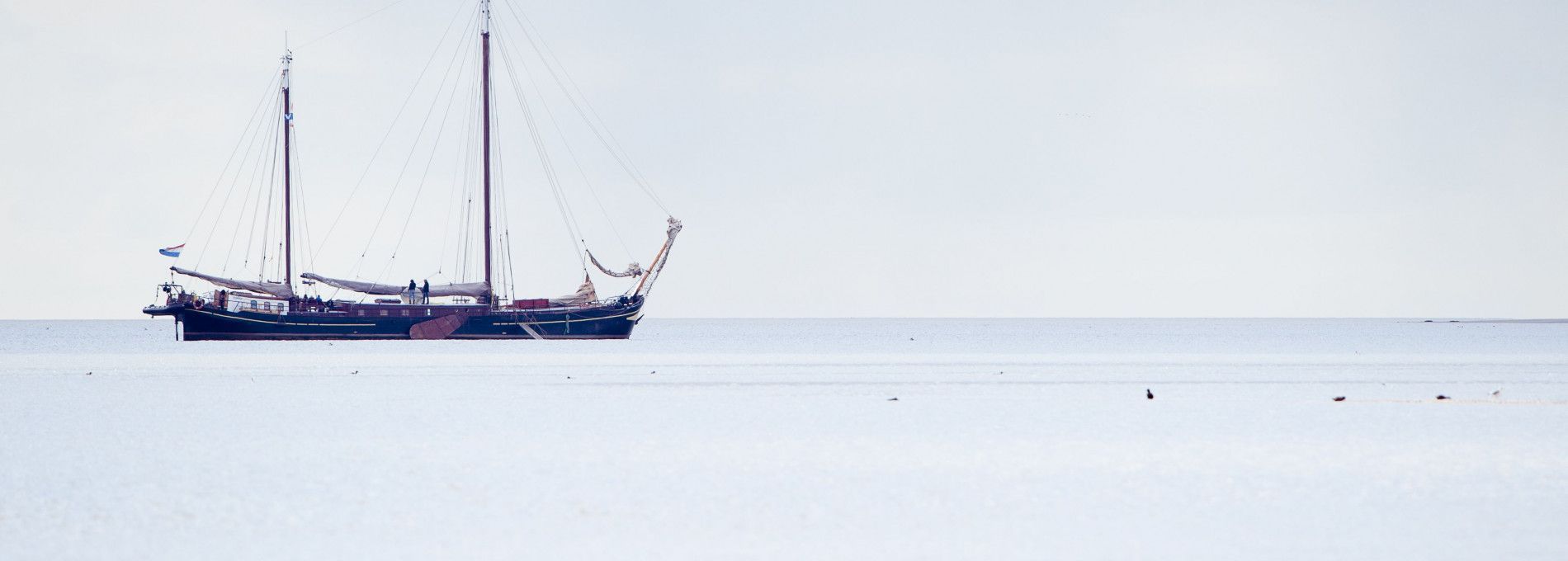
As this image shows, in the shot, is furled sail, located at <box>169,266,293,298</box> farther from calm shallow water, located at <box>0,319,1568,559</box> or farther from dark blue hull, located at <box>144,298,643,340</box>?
calm shallow water, located at <box>0,319,1568,559</box>

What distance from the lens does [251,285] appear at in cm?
10012

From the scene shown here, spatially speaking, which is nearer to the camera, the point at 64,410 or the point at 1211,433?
the point at 1211,433

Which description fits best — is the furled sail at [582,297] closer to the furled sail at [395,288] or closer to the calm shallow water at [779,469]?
the furled sail at [395,288]

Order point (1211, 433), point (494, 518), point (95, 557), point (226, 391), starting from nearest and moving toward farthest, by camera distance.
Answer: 1. point (95, 557)
2. point (494, 518)
3. point (1211, 433)
4. point (226, 391)

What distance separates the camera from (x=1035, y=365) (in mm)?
71250

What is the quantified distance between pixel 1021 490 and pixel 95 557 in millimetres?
11689

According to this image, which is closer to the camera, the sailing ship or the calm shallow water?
the calm shallow water

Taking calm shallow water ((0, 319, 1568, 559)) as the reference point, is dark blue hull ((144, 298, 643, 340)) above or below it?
above

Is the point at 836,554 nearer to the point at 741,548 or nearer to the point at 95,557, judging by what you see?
the point at 741,548

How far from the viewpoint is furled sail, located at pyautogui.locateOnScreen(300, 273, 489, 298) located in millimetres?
96500

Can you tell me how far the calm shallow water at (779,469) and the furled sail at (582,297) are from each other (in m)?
46.7

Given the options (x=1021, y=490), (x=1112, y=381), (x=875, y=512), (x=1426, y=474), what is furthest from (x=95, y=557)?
(x=1112, y=381)

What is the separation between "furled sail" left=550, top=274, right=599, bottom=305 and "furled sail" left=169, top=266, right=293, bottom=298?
16.0m

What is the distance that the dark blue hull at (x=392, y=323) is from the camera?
98.2m
